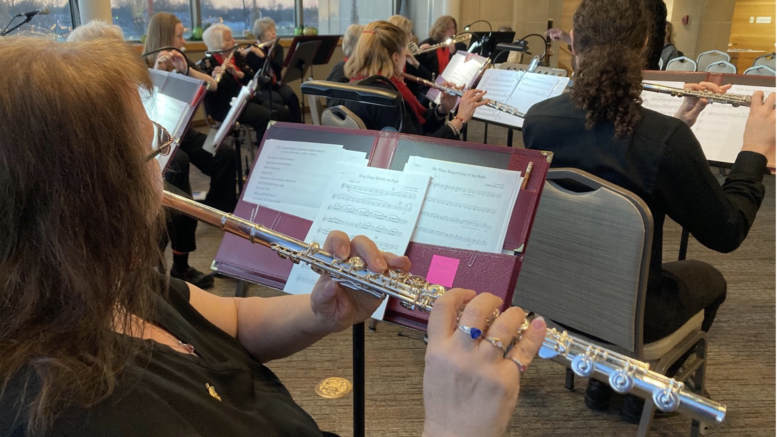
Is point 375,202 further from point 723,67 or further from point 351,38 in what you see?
point 723,67

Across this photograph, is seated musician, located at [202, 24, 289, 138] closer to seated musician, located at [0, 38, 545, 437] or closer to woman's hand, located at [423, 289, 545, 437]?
seated musician, located at [0, 38, 545, 437]

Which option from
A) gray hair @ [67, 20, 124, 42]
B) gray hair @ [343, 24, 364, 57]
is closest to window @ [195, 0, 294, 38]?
gray hair @ [343, 24, 364, 57]

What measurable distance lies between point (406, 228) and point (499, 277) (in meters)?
0.22

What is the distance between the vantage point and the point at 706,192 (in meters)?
1.52

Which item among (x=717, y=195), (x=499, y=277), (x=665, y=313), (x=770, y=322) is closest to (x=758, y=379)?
(x=770, y=322)

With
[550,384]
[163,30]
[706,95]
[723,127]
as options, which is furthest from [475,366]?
[163,30]

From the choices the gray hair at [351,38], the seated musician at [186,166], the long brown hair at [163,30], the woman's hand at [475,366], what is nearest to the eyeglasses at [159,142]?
the woman's hand at [475,366]

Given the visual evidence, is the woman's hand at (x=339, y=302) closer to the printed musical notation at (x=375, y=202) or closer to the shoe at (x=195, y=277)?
the printed musical notation at (x=375, y=202)

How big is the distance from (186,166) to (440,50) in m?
3.43

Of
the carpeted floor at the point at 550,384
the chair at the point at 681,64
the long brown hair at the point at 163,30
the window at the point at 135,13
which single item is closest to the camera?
the carpeted floor at the point at 550,384

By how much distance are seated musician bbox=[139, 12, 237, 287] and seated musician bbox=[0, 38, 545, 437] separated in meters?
2.07

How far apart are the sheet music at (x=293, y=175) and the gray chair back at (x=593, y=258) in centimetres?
57

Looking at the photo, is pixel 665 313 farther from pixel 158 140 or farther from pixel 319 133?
pixel 158 140

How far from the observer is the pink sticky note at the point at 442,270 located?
3.84 feet
